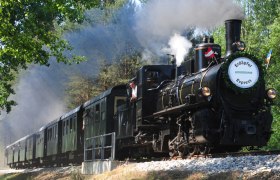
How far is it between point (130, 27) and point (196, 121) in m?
23.7

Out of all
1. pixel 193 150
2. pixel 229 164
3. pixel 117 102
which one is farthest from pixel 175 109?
pixel 117 102

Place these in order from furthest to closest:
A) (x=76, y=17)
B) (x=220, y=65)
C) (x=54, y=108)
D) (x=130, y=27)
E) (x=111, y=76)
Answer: (x=54, y=108) < (x=111, y=76) < (x=130, y=27) < (x=76, y=17) < (x=220, y=65)

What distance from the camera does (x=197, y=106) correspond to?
39.7 ft

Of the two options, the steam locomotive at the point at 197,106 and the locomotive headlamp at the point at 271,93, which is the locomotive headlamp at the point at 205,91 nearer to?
the steam locomotive at the point at 197,106

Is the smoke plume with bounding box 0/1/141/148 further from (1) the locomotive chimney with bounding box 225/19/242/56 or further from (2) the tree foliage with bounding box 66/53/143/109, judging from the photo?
(1) the locomotive chimney with bounding box 225/19/242/56

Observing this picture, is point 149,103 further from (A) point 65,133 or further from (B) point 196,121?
(A) point 65,133

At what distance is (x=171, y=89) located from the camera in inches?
532

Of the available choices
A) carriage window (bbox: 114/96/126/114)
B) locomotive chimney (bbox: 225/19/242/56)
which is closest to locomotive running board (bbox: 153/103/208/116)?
locomotive chimney (bbox: 225/19/242/56)

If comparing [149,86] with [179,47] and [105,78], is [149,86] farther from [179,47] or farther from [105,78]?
[105,78]

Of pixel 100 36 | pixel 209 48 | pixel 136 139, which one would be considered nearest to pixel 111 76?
pixel 100 36

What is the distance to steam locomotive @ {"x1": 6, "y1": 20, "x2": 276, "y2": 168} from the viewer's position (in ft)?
38.1

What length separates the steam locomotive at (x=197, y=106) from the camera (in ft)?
38.1

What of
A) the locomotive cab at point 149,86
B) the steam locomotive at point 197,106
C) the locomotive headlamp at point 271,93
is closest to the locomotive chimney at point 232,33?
the steam locomotive at point 197,106

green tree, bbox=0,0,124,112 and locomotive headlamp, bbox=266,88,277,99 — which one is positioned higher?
green tree, bbox=0,0,124,112
